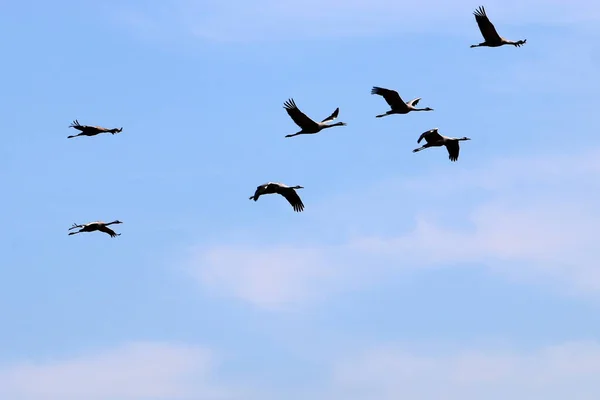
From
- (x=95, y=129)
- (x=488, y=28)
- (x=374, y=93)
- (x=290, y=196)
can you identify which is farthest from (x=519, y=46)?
(x=95, y=129)

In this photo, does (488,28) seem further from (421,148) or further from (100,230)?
(100,230)

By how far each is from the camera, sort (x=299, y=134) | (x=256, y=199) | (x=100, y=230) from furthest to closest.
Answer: (x=100, y=230) < (x=299, y=134) < (x=256, y=199)

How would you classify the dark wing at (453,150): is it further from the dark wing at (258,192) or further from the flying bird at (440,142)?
the dark wing at (258,192)

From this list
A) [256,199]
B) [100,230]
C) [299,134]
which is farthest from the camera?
[100,230]

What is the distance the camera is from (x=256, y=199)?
6725cm

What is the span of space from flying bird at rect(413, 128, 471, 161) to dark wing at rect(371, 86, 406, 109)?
1.68 meters

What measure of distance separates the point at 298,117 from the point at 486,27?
29.6 ft

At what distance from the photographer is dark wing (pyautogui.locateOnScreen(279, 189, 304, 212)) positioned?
239 feet

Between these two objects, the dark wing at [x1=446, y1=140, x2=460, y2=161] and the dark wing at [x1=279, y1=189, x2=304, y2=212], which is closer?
the dark wing at [x1=279, y1=189, x2=304, y2=212]

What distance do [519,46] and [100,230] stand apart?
19258mm

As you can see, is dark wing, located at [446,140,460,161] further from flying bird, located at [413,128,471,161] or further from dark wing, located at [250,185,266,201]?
dark wing, located at [250,185,266,201]

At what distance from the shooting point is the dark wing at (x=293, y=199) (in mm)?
72812

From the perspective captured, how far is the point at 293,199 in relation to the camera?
2869 inches

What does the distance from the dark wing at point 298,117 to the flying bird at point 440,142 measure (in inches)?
185
